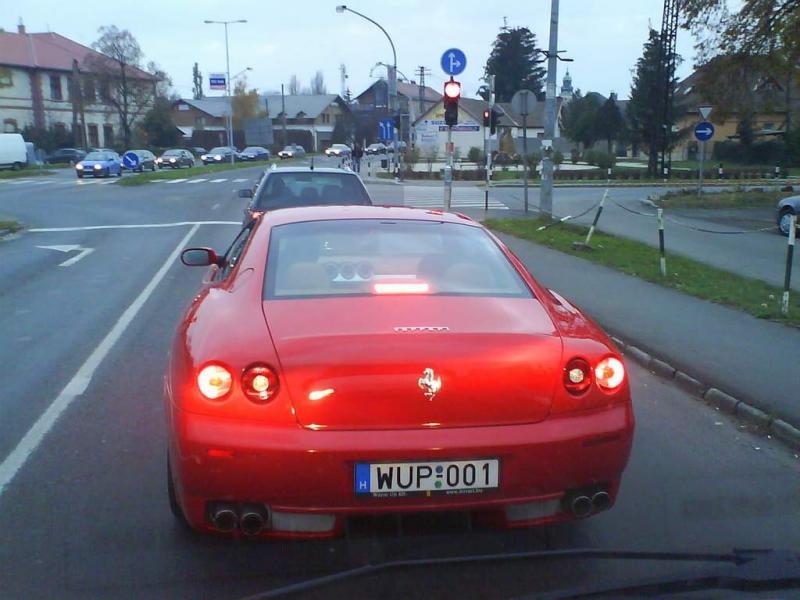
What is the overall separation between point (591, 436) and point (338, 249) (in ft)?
5.90

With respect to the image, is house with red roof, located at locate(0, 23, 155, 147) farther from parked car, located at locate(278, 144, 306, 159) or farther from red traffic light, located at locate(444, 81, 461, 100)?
red traffic light, located at locate(444, 81, 461, 100)

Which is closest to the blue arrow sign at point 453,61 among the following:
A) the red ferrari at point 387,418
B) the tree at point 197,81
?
the red ferrari at point 387,418

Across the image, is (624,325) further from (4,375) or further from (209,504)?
(209,504)

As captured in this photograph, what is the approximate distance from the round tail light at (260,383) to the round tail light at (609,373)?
1.35m

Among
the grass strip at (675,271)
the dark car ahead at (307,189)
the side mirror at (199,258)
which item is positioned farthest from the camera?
the dark car ahead at (307,189)

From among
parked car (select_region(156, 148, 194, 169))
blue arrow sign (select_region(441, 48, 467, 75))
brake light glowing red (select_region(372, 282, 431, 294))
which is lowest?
parked car (select_region(156, 148, 194, 169))

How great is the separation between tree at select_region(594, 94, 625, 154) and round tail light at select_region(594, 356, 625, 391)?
Result: 77079mm

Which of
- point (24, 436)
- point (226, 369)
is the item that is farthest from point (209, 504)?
point (24, 436)

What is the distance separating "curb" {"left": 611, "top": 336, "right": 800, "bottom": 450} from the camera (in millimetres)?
5855

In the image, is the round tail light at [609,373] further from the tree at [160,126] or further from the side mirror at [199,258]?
the tree at [160,126]

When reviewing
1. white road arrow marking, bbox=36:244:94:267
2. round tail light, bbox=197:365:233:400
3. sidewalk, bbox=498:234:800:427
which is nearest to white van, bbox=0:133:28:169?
white road arrow marking, bbox=36:244:94:267

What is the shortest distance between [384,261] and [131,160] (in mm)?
52025

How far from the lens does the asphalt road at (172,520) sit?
12.2 feet

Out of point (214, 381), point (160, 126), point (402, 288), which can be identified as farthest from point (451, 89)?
point (160, 126)
